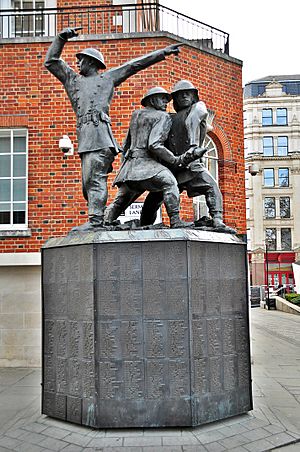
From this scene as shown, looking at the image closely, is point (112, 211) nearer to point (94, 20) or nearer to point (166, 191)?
point (166, 191)

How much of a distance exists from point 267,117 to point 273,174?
6.54 meters

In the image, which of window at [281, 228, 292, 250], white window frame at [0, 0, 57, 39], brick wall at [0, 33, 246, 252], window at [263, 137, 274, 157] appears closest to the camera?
brick wall at [0, 33, 246, 252]

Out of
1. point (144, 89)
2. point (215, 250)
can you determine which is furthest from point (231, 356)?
point (144, 89)

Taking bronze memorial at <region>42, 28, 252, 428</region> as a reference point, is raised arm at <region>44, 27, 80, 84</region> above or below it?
above

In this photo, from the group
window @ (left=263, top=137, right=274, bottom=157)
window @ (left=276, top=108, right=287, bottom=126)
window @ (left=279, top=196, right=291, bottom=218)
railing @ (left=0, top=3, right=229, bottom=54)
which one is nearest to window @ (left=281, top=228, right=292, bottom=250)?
window @ (left=279, top=196, right=291, bottom=218)

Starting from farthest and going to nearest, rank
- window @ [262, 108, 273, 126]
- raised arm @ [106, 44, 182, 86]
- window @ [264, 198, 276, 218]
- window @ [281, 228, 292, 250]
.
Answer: window @ [262, 108, 273, 126]
window @ [264, 198, 276, 218]
window @ [281, 228, 292, 250]
raised arm @ [106, 44, 182, 86]

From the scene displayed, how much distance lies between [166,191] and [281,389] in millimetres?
4014

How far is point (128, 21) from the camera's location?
12.6 meters

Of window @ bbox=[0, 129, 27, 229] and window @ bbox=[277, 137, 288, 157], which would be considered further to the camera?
window @ bbox=[277, 137, 288, 157]

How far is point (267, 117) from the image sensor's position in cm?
6225

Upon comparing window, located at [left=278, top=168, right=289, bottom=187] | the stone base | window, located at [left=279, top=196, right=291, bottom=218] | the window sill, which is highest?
window, located at [left=278, top=168, right=289, bottom=187]

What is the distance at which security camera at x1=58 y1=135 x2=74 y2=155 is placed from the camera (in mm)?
11281

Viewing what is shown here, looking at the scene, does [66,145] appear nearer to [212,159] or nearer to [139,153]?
[212,159]

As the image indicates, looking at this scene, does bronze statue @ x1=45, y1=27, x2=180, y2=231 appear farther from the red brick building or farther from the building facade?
the building facade
